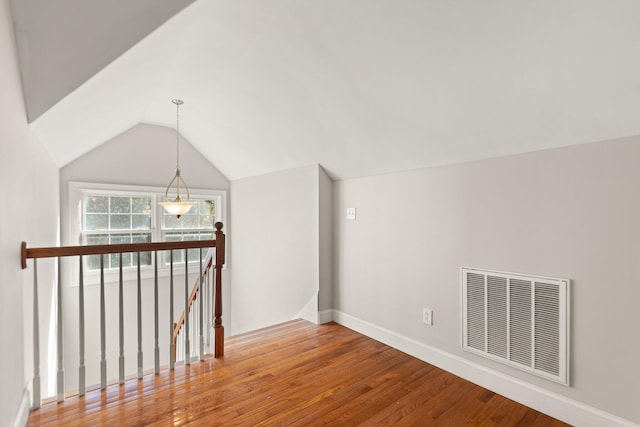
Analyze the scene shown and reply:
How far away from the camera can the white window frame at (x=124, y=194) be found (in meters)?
3.97

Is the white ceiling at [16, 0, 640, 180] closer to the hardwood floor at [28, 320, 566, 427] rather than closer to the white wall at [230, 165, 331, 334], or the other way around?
the white wall at [230, 165, 331, 334]

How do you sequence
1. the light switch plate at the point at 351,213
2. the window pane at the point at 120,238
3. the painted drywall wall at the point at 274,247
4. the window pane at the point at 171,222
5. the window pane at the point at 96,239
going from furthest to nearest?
the window pane at the point at 171,222
the window pane at the point at 120,238
the window pane at the point at 96,239
the painted drywall wall at the point at 274,247
the light switch plate at the point at 351,213

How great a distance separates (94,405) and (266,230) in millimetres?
2677

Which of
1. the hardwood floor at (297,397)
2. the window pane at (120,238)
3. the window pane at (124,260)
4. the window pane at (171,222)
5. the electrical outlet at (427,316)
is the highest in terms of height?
the window pane at (171,222)

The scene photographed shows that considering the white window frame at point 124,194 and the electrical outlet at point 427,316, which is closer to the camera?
the electrical outlet at point 427,316

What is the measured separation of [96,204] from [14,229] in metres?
3.00

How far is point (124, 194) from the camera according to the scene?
437 cm

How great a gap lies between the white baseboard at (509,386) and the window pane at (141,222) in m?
3.52

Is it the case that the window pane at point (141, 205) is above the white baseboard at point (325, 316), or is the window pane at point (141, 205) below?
above

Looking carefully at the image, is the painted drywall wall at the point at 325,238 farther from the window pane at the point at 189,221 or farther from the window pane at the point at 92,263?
the window pane at the point at 92,263

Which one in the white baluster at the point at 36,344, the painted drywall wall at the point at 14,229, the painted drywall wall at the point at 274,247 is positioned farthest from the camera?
the painted drywall wall at the point at 274,247

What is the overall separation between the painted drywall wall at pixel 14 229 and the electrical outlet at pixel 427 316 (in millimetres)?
2558

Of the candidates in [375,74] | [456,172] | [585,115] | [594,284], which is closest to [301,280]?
[456,172]

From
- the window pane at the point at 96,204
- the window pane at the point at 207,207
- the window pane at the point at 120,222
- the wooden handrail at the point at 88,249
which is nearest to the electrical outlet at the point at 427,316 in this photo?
the wooden handrail at the point at 88,249
